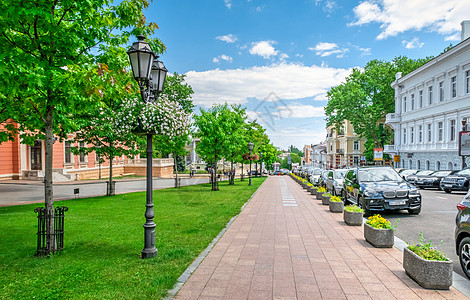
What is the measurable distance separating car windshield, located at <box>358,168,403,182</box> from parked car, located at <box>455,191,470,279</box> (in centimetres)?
652

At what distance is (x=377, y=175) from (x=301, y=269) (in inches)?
315

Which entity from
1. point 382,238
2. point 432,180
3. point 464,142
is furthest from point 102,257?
point 464,142

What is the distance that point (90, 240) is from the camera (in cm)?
764

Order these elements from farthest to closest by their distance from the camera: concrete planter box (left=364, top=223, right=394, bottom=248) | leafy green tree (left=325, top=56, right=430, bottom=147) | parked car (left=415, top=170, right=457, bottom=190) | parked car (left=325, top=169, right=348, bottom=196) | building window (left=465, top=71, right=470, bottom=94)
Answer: leafy green tree (left=325, top=56, right=430, bottom=147), building window (left=465, top=71, right=470, bottom=94), parked car (left=415, top=170, right=457, bottom=190), parked car (left=325, top=169, right=348, bottom=196), concrete planter box (left=364, top=223, right=394, bottom=248)

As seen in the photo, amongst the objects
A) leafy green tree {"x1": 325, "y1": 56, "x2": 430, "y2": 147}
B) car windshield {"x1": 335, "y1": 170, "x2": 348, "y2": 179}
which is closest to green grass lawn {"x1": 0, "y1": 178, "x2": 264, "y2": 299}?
car windshield {"x1": 335, "y1": 170, "x2": 348, "y2": 179}

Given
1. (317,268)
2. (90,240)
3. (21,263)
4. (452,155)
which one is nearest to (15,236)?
(90,240)

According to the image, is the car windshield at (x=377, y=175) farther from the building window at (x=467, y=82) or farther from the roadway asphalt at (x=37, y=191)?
the building window at (x=467, y=82)

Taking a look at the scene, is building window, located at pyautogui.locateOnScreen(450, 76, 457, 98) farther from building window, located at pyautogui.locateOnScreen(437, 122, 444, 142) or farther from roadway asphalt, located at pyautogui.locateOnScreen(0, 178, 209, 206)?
roadway asphalt, located at pyautogui.locateOnScreen(0, 178, 209, 206)

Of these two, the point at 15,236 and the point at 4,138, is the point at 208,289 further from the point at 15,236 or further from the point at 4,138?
the point at 4,138

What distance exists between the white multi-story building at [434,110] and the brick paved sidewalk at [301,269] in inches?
1169

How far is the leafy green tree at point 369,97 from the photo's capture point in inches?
1833

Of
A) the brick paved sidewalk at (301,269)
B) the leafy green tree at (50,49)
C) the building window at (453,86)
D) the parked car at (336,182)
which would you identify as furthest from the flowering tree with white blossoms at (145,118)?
the building window at (453,86)

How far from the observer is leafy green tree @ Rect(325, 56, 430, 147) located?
46562mm

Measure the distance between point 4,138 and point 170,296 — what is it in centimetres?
970
